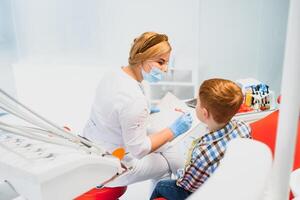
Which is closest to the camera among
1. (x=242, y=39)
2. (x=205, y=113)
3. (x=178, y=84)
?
(x=205, y=113)

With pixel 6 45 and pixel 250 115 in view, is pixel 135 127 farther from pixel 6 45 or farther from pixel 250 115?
pixel 6 45

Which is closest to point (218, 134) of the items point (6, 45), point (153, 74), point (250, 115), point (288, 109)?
point (153, 74)

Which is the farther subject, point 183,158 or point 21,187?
point 183,158

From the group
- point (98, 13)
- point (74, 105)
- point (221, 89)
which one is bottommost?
point (74, 105)

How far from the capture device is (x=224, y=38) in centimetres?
271

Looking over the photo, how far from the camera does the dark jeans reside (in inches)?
54.3

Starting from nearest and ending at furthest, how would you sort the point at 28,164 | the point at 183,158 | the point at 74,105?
the point at 28,164, the point at 183,158, the point at 74,105

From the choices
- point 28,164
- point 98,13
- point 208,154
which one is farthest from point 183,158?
point 98,13

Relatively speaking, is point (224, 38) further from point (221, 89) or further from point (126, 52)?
point (221, 89)

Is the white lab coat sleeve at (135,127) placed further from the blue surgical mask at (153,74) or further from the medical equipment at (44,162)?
the medical equipment at (44,162)

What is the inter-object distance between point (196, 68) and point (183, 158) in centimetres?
117

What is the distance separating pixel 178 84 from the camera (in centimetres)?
283

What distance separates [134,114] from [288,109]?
1.11 m

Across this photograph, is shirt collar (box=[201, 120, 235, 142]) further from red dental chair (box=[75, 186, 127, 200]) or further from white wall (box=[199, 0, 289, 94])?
white wall (box=[199, 0, 289, 94])
